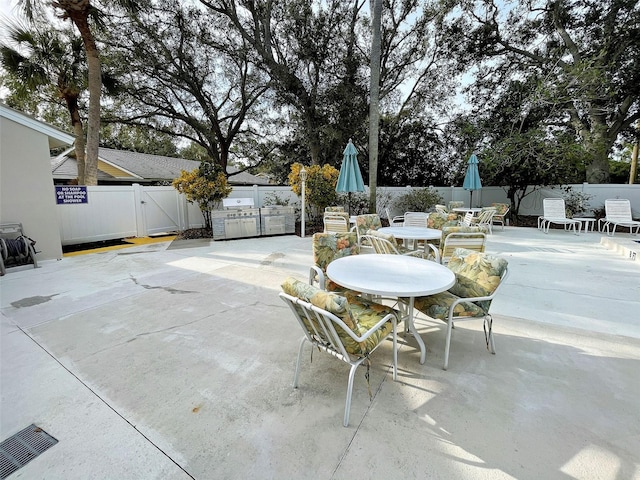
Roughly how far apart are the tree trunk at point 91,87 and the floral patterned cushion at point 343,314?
862cm

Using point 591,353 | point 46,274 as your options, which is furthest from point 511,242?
point 46,274

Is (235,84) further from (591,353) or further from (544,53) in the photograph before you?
(591,353)

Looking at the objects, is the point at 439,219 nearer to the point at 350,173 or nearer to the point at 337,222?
the point at 337,222

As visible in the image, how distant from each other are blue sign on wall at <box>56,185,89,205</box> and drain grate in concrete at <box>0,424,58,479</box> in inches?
260

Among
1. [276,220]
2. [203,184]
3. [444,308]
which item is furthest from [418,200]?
[444,308]

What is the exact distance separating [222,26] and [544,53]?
38.5 ft

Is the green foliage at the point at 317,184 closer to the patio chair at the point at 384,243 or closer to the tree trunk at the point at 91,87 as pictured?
the tree trunk at the point at 91,87

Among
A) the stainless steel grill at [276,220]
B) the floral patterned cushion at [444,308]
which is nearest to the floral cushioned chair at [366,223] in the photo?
the floral patterned cushion at [444,308]

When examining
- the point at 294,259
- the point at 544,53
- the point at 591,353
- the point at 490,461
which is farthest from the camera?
the point at 544,53

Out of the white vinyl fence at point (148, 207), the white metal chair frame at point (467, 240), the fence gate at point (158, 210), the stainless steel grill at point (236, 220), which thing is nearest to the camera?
the white metal chair frame at point (467, 240)

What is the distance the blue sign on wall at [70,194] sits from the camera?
6508 millimetres

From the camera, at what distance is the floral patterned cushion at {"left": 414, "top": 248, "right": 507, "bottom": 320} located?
231 centimetres

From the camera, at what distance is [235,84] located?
41.1ft

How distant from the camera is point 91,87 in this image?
768 centimetres
